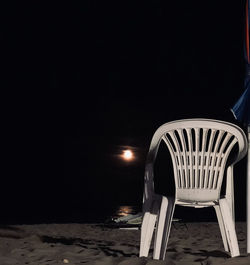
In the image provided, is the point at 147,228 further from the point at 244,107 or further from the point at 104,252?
the point at 104,252

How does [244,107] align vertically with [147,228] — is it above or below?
above

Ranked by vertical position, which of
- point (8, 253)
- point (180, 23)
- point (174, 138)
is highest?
point (180, 23)

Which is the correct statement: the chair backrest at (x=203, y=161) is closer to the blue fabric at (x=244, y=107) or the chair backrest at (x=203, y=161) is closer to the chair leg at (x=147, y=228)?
the chair leg at (x=147, y=228)

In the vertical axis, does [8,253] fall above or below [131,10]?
below

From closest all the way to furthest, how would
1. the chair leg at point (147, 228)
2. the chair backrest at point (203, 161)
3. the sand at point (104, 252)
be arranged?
the chair backrest at point (203, 161), the chair leg at point (147, 228), the sand at point (104, 252)

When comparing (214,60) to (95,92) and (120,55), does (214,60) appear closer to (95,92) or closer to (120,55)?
(120,55)

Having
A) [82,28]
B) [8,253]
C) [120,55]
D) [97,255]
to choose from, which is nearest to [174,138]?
[97,255]

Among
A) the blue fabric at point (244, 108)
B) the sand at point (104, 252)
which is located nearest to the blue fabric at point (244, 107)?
the blue fabric at point (244, 108)

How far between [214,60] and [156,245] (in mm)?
26743

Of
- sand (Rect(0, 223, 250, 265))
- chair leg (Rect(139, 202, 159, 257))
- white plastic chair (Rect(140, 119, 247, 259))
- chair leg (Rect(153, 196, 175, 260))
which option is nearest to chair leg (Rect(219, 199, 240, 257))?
white plastic chair (Rect(140, 119, 247, 259))

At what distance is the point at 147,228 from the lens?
10.7ft

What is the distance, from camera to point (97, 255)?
4281mm

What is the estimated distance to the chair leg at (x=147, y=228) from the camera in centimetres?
325

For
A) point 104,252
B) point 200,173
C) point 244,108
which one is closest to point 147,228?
point 200,173
